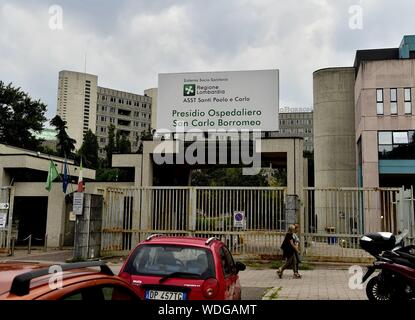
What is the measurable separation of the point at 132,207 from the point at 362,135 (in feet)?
80.9

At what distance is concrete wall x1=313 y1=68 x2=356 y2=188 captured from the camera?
4584 centimetres

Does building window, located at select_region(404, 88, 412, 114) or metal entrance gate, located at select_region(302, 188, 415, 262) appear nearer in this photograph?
metal entrance gate, located at select_region(302, 188, 415, 262)

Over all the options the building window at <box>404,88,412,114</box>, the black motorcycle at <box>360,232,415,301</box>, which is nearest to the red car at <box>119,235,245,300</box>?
the black motorcycle at <box>360,232,415,301</box>

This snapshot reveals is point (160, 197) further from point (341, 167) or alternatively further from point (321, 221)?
point (341, 167)

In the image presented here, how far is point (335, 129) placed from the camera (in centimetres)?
4684

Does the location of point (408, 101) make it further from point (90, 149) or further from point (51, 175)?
point (90, 149)

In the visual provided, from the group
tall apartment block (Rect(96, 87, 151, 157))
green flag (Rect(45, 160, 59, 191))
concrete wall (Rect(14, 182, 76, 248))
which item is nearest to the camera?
green flag (Rect(45, 160, 59, 191))

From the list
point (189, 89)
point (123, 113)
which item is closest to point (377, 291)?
point (189, 89)

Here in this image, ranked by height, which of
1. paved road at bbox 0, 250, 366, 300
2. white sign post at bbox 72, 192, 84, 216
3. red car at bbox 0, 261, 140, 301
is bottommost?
paved road at bbox 0, 250, 366, 300

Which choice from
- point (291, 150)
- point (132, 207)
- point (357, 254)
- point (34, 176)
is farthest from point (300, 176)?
point (34, 176)

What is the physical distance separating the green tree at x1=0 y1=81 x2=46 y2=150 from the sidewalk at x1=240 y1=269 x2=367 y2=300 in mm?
37793

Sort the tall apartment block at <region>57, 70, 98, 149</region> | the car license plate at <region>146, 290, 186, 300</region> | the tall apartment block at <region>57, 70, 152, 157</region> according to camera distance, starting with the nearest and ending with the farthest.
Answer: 1. the car license plate at <region>146, 290, 186, 300</region>
2. the tall apartment block at <region>57, 70, 98, 149</region>
3. the tall apartment block at <region>57, 70, 152, 157</region>

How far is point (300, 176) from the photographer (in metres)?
19.8

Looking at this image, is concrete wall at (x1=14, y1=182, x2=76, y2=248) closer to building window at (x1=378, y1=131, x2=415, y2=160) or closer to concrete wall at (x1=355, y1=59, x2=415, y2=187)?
concrete wall at (x1=355, y1=59, x2=415, y2=187)
